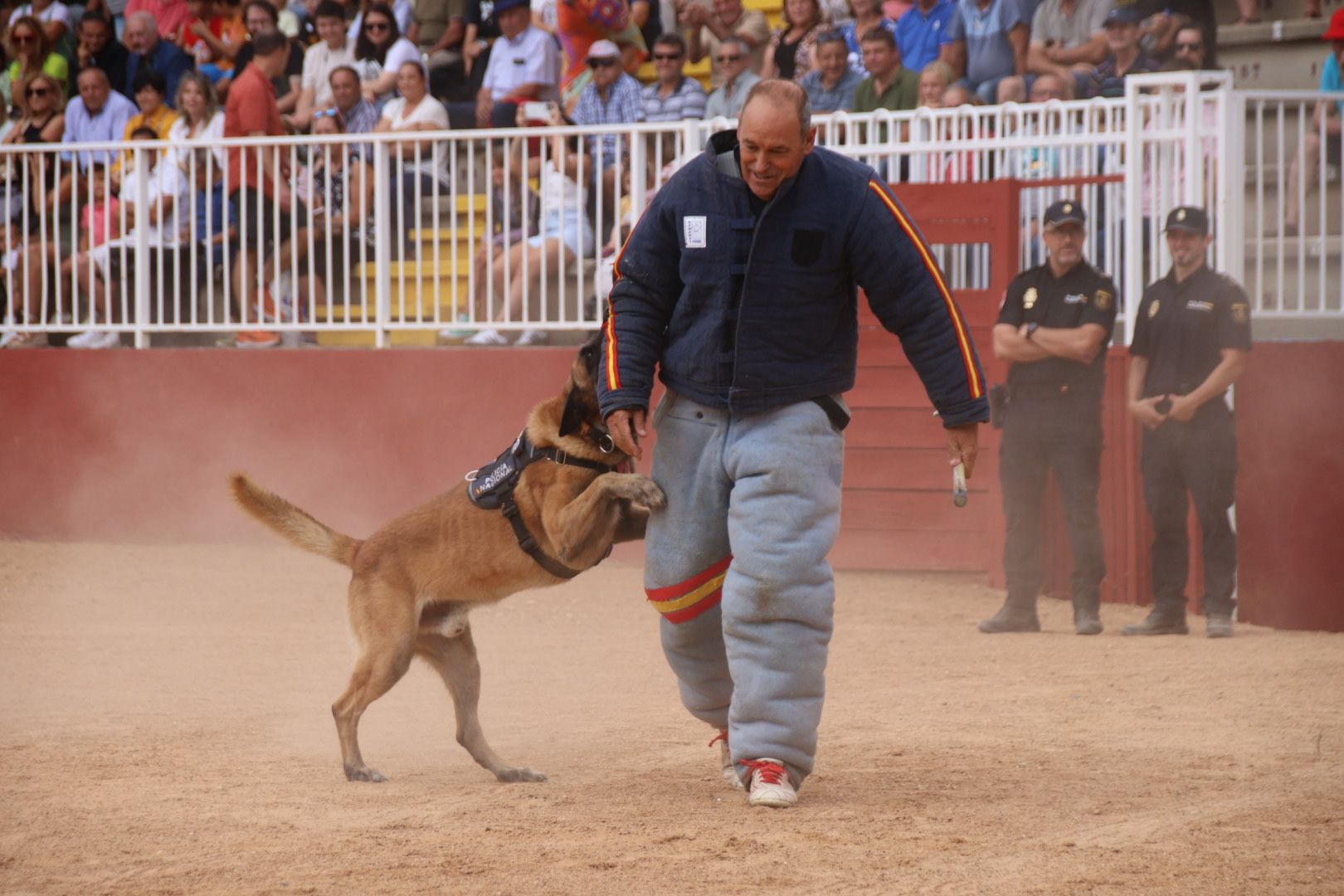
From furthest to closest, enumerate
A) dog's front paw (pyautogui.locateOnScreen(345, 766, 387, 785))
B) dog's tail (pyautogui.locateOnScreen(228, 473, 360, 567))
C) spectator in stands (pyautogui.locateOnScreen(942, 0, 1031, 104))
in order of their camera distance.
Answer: spectator in stands (pyautogui.locateOnScreen(942, 0, 1031, 104)), dog's tail (pyautogui.locateOnScreen(228, 473, 360, 567)), dog's front paw (pyautogui.locateOnScreen(345, 766, 387, 785))

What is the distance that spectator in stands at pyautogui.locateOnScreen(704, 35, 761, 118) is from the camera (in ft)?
38.9

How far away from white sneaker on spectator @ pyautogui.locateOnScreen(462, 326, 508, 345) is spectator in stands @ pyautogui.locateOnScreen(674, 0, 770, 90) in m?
2.73

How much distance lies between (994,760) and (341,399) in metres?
7.25

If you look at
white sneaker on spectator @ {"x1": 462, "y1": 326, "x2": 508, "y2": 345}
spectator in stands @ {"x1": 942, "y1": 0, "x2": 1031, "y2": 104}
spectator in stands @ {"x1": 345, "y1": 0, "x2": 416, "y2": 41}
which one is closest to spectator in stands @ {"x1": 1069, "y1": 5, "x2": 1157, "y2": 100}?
spectator in stands @ {"x1": 942, "y1": 0, "x2": 1031, "y2": 104}

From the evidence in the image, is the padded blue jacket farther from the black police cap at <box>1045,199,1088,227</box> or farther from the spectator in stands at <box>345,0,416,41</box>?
the spectator in stands at <box>345,0,416,41</box>

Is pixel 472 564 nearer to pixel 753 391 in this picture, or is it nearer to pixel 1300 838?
pixel 753 391

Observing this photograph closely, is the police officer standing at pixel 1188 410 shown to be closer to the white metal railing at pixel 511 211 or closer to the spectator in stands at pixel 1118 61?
the white metal railing at pixel 511 211

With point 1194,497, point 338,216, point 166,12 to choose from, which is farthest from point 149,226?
point 1194,497

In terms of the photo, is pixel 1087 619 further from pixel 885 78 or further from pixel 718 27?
pixel 718 27

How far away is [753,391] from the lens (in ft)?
15.7

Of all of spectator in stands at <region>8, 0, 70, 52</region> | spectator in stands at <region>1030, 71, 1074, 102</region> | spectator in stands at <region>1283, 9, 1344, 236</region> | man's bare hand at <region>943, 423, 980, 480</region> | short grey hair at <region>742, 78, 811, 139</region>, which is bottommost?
man's bare hand at <region>943, 423, 980, 480</region>

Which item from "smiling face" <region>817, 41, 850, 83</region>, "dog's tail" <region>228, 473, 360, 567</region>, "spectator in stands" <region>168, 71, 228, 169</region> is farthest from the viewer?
"spectator in stands" <region>168, 71, 228, 169</region>

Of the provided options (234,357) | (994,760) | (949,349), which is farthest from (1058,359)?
(234,357)

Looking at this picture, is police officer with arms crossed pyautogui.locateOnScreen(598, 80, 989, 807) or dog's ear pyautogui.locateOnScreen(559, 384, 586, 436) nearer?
police officer with arms crossed pyautogui.locateOnScreen(598, 80, 989, 807)
